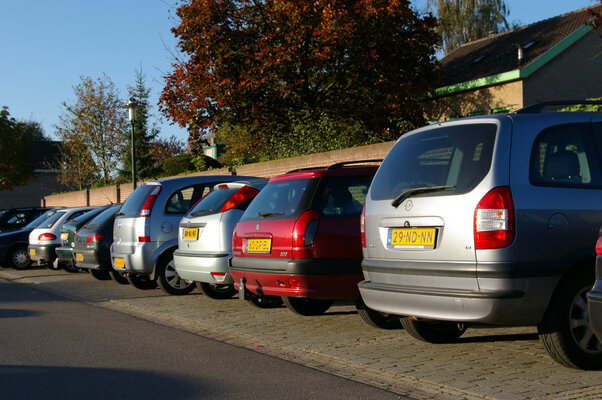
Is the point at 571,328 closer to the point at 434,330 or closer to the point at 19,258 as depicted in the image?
the point at 434,330

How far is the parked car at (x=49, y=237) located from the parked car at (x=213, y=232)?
7972mm

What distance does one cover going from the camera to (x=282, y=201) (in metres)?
8.20

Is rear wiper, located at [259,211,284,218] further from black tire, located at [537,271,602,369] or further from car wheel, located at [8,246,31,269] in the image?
car wheel, located at [8,246,31,269]

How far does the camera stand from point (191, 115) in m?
25.5

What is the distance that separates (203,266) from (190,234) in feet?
2.00

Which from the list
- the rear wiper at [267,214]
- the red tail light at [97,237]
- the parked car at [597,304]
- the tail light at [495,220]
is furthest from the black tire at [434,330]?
the red tail light at [97,237]

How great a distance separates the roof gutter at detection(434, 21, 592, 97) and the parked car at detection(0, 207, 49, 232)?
1548 cm

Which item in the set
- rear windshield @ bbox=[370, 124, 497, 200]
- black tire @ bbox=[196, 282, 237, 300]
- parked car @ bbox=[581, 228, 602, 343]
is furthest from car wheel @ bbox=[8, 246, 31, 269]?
parked car @ bbox=[581, 228, 602, 343]

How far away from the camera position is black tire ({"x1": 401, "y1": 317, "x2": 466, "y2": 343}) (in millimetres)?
6906

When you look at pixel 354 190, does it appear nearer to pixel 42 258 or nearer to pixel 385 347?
pixel 385 347

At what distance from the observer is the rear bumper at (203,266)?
Result: 9398mm

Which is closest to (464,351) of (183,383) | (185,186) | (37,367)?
(183,383)

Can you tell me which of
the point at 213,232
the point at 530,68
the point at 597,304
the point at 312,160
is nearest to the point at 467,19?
the point at 530,68

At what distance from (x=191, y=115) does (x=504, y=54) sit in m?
12.8
